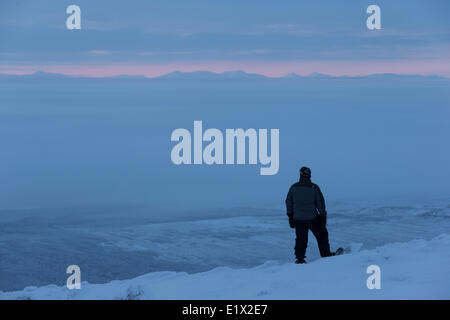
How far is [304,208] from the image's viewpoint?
10703 mm

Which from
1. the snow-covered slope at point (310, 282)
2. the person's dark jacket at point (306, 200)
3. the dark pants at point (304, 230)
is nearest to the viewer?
the snow-covered slope at point (310, 282)

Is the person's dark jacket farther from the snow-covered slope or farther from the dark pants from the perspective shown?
the snow-covered slope

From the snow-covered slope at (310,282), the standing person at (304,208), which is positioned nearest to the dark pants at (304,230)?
the standing person at (304,208)

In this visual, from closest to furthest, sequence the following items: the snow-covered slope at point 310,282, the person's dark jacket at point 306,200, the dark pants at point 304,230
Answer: the snow-covered slope at point 310,282 < the person's dark jacket at point 306,200 < the dark pants at point 304,230

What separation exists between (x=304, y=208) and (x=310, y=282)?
1.75 meters

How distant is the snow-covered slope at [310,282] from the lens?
8.66m

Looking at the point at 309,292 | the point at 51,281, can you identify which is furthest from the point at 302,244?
the point at 51,281

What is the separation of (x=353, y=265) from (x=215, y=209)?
2384 centimetres

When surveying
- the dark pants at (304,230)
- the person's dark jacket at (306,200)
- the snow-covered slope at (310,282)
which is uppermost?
the person's dark jacket at (306,200)

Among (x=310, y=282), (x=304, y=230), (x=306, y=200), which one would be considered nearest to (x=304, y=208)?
(x=306, y=200)

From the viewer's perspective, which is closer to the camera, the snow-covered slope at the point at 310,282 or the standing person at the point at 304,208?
the snow-covered slope at the point at 310,282

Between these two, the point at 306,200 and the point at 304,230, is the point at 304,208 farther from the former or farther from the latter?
the point at 304,230

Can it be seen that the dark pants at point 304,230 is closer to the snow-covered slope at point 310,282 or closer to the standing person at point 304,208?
the standing person at point 304,208

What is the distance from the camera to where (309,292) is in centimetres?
879
